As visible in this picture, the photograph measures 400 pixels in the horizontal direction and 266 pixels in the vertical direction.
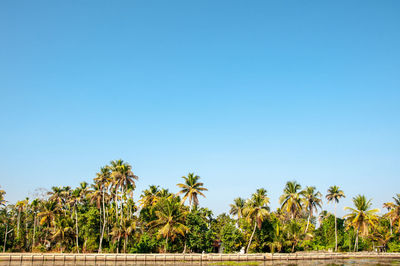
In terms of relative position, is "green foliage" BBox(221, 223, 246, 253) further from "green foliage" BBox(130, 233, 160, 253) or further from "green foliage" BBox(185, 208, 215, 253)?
"green foliage" BBox(130, 233, 160, 253)

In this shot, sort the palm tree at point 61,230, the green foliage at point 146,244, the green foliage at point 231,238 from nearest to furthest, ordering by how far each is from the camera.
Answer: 1. the palm tree at point 61,230
2. the green foliage at point 146,244
3. the green foliage at point 231,238

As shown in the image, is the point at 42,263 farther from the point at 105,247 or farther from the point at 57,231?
the point at 105,247

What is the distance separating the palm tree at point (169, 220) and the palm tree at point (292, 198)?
2627 centimetres

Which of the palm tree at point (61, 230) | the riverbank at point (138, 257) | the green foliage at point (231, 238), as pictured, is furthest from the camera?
the green foliage at point (231, 238)

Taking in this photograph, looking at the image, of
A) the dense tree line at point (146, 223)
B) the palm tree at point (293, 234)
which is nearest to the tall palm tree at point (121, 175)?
the dense tree line at point (146, 223)

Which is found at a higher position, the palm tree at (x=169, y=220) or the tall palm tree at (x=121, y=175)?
the tall palm tree at (x=121, y=175)

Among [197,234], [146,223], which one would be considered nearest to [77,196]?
[146,223]

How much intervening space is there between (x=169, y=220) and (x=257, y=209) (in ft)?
57.7

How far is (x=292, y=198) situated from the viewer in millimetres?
75062

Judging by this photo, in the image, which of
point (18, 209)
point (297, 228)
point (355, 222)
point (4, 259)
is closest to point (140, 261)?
point (4, 259)

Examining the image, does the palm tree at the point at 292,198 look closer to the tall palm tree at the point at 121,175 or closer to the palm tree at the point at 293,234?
the palm tree at the point at 293,234

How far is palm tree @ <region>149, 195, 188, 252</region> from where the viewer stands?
196 ft

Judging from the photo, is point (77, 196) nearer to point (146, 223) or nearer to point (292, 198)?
point (146, 223)

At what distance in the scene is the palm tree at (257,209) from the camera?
63.9 m
